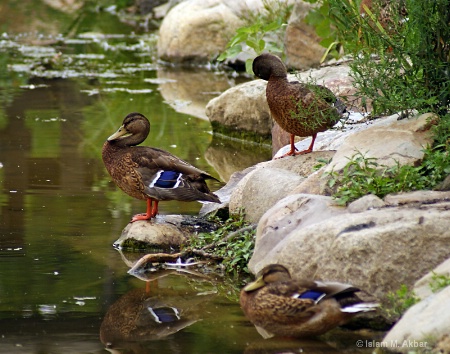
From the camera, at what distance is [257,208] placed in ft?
26.6

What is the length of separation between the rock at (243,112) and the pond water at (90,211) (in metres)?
0.28

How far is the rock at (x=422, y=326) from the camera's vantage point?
5242mm

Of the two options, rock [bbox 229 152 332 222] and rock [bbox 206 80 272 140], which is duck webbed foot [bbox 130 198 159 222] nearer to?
rock [bbox 229 152 332 222]

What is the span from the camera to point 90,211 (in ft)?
30.1

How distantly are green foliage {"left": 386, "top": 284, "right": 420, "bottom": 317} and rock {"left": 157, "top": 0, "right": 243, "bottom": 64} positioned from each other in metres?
13.6

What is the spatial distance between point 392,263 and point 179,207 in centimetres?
348

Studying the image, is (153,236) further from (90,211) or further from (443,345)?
(443,345)

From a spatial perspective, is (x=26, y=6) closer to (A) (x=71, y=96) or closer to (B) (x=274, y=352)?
(A) (x=71, y=96)

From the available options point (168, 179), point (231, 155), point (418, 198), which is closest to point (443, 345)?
point (418, 198)

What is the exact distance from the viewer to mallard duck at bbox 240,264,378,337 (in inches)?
228

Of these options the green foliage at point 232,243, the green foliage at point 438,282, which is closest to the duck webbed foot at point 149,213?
the green foliage at point 232,243

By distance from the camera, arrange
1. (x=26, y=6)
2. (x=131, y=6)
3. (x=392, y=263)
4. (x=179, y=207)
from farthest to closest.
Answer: (x=131, y=6)
(x=26, y=6)
(x=179, y=207)
(x=392, y=263)

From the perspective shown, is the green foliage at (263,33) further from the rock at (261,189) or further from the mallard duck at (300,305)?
the mallard duck at (300,305)

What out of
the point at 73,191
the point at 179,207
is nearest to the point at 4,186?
the point at 73,191
